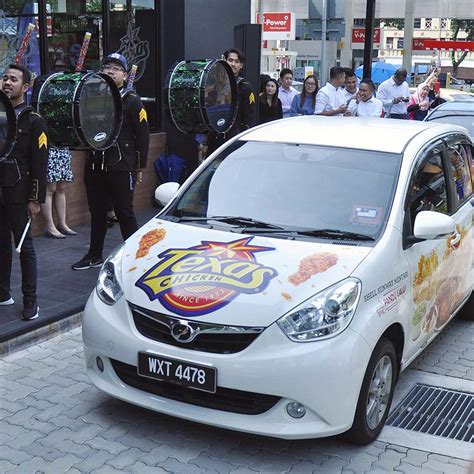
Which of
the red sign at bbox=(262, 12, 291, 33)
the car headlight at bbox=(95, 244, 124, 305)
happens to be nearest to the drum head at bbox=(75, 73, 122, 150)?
the car headlight at bbox=(95, 244, 124, 305)

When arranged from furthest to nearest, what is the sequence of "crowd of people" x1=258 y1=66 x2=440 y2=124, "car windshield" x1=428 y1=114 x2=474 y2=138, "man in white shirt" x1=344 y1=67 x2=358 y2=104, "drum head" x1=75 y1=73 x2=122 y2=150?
"man in white shirt" x1=344 y1=67 x2=358 y2=104, "car windshield" x1=428 y1=114 x2=474 y2=138, "crowd of people" x1=258 y1=66 x2=440 y2=124, "drum head" x1=75 y1=73 x2=122 y2=150

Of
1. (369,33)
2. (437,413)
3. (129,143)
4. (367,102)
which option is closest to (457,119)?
(367,102)

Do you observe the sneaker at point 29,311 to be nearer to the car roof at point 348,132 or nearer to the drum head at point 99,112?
the drum head at point 99,112

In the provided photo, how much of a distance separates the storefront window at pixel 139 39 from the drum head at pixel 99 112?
3538mm

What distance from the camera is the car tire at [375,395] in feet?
13.0

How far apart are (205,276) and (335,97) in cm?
784

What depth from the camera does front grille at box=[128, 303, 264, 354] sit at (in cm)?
375

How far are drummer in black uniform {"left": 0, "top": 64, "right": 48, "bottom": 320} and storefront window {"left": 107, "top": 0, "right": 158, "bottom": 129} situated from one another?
444 centimetres

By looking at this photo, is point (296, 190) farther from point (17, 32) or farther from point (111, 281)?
point (17, 32)

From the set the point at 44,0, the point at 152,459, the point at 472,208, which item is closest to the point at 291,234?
the point at 152,459

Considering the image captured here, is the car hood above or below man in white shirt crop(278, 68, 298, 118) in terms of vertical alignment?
below

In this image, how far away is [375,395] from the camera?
4.12m

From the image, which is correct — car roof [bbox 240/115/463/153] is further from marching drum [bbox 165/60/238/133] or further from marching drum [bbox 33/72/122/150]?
marching drum [bbox 165/60/238/133]

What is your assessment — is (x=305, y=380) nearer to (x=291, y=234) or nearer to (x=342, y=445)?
(x=342, y=445)
